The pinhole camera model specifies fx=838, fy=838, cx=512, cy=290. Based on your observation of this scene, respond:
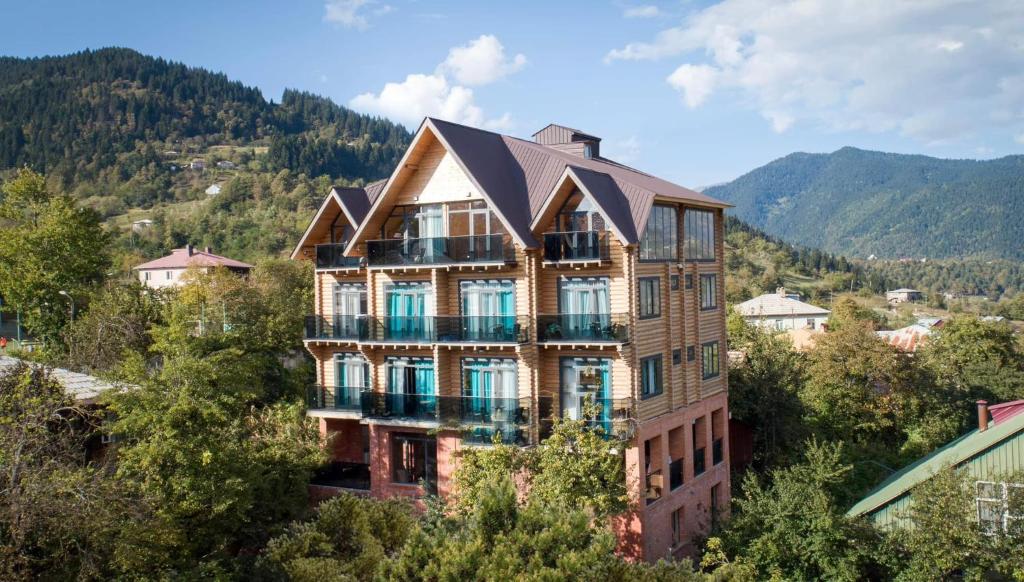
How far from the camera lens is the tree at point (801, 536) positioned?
24328mm

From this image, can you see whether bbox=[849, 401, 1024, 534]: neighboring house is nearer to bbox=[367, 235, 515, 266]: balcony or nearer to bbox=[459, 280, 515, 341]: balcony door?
bbox=[459, 280, 515, 341]: balcony door

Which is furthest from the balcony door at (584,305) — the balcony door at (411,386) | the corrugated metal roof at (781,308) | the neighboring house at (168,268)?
the corrugated metal roof at (781,308)

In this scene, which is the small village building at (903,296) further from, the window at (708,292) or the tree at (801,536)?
the tree at (801,536)

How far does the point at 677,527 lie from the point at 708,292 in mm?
9133

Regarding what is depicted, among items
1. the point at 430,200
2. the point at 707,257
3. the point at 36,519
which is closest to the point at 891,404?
the point at 707,257

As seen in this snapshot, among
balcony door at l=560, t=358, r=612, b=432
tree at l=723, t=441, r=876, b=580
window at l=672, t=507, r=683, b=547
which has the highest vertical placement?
balcony door at l=560, t=358, r=612, b=432

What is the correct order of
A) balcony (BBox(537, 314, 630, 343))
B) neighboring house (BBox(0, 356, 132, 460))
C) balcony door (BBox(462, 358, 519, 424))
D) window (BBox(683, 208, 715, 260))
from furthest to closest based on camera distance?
window (BBox(683, 208, 715, 260)) < balcony door (BBox(462, 358, 519, 424)) < balcony (BBox(537, 314, 630, 343)) < neighboring house (BBox(0, 356, 132, 460))

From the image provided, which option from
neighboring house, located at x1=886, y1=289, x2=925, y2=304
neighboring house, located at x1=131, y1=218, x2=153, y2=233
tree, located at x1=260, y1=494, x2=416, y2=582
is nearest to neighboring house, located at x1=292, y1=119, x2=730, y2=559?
tree, located at x1=260, y1=494, x2=416, y2=582

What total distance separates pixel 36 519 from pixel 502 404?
1468 centimetres

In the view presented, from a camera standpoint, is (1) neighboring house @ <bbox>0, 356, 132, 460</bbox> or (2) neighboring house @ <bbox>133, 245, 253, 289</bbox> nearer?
(1) neighboring house @ <bbox>0, 356, 132, 460</bbox>

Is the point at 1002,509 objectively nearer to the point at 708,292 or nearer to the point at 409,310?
the point at 708,292

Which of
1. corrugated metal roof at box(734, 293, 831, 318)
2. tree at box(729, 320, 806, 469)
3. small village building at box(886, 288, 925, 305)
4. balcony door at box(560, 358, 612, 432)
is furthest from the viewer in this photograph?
small village building at box(886, 288, 925, 305)

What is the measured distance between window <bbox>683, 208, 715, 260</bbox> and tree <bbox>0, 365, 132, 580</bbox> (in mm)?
20574

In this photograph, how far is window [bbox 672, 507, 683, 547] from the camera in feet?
96.9
